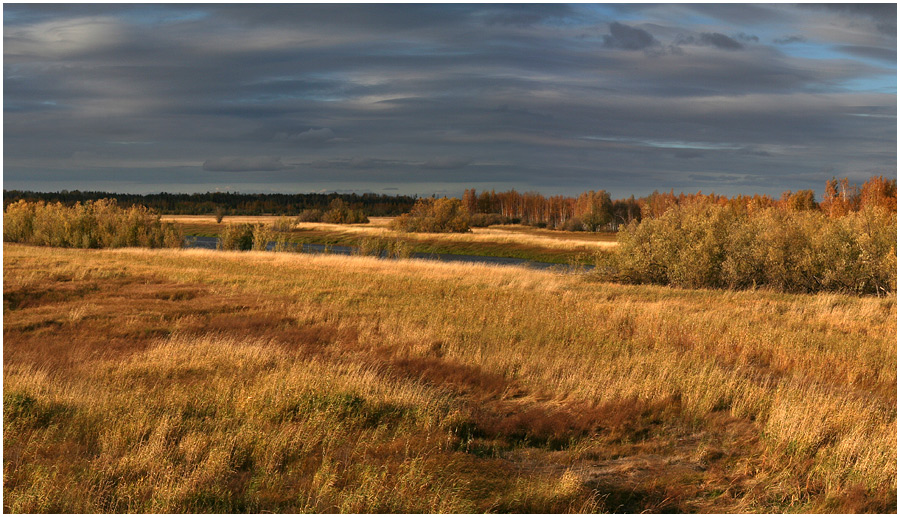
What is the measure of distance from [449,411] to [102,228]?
6357 cm

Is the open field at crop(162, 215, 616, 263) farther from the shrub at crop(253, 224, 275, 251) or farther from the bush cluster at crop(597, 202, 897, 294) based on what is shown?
the bush cluster at crop(597, 202, 897, 294)

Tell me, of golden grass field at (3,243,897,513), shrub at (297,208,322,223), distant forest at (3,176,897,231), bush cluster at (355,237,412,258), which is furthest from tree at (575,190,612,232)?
golden grass field at (3,243,897,513)

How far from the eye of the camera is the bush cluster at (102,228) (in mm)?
62062

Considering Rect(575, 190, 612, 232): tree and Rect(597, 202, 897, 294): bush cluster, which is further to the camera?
Rect(575, 190, 612, 232): tree

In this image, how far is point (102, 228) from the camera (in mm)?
63156

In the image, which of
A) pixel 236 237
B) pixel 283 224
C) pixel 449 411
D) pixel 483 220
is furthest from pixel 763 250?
pixel 483 220

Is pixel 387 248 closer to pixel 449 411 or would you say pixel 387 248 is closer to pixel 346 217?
pixel 449 411

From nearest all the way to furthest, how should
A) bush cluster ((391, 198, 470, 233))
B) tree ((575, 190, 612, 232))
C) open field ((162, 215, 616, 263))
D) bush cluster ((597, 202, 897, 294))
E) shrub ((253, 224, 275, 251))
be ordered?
1. bush cluster ((597, 202, 897, 294))
2. shrub ((253, 224, 275, 251))
3. open field ((162, 215, 616, 263))
4. bush cluster ((391, 198, 470, 233))
5. tree ((575, 190, 612, 232))

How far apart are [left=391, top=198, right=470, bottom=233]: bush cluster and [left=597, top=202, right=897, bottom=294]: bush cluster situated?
7327 centimetres

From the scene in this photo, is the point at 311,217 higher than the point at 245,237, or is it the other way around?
the point at 311,217

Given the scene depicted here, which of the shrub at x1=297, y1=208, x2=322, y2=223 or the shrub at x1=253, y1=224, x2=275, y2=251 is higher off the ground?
the shrub at x1=297, y1=208, x2=322, y2=223

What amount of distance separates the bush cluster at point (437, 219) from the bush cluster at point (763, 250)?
7327cm

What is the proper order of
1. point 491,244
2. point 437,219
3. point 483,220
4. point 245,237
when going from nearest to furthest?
1. point 245,237
2. point 491,244
3. point 437,219
4. point 483,220

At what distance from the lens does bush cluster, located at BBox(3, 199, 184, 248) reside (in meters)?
62.1
